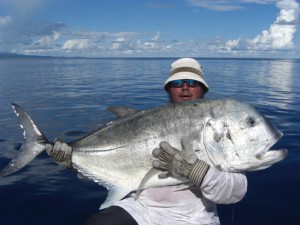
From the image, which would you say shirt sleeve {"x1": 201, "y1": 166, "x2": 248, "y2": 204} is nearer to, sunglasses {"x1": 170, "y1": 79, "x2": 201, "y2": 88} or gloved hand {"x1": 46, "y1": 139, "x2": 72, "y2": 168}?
sunglasses {"x1": 170, "y1": 79, "x2": 201, "y2": 88}

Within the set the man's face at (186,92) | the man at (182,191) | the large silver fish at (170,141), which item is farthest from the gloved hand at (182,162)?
the man's face at (186,92)

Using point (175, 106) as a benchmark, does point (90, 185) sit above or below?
below

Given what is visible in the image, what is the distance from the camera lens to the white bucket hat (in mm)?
4059

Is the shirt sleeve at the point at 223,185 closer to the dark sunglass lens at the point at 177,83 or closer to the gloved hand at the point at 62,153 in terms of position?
the dark sunglass lens at the point at 177,83

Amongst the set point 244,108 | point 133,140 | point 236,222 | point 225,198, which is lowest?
point 236,222

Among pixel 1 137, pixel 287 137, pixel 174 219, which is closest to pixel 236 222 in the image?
pixel 174 219

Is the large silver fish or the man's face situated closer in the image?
the large silver fish

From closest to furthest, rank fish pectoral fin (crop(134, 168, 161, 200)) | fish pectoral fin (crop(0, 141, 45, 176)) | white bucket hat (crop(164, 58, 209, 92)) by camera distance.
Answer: fish pectoral fin (crop(134, 168, 161, 200)), fish pectoral fin (crop(0, 141, 45, 176)), white bucket hat (crop(164, 58, 209, 92))

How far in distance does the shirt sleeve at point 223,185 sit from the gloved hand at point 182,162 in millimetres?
69

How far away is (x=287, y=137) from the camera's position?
8.98 meters

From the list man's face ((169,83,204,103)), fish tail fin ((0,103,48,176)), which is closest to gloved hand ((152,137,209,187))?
man's face ((169,83,204,103))

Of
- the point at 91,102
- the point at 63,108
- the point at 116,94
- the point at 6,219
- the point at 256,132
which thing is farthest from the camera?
the point at 116,94

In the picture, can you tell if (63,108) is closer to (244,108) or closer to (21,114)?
(21,114)

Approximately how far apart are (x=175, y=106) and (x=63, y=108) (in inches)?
433
